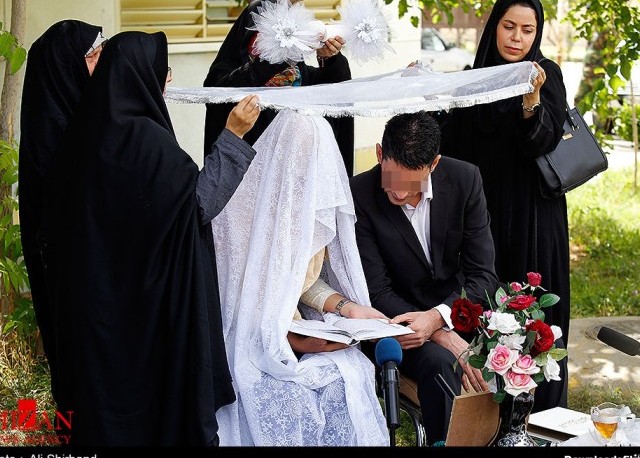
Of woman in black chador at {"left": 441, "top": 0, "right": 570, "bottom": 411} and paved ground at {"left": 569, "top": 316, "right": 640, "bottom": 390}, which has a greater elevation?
woman in black chador at {"left": 441, "top": 0, "right": 570, "bottom": 411}

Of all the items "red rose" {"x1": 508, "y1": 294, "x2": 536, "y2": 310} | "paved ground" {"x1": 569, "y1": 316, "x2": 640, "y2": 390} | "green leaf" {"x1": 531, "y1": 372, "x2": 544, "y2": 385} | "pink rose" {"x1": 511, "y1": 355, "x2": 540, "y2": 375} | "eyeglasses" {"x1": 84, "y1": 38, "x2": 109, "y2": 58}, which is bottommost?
"paved ground" {"x1": 569, "y1": 316, "x2": 640, "y2": 390}

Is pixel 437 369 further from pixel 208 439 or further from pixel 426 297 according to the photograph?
pixel 208 439

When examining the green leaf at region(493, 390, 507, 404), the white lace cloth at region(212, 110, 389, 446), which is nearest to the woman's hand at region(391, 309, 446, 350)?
the white lace cloth at region(212, 110, 389, 446)

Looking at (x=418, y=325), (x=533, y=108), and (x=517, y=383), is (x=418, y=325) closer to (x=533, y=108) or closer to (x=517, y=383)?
(x=517, y=383)

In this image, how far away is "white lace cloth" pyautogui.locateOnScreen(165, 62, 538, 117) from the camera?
3.77 m

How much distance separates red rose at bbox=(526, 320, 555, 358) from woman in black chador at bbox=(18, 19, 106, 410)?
5.46 feet

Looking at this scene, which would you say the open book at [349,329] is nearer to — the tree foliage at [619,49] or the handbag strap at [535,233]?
the handbag strap at [535,233]

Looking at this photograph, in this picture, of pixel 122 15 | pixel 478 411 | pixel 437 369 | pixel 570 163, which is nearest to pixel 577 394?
pixel 570 163

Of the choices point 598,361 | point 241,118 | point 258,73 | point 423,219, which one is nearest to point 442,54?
point 598,361

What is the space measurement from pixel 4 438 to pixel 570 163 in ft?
9.20

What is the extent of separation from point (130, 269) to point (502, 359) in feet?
3.91

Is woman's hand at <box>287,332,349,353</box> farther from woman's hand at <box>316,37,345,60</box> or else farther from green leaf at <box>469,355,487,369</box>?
woman's hand at <box>316,37,345,60</box>

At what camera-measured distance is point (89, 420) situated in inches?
130

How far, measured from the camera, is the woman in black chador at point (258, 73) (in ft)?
14.3
